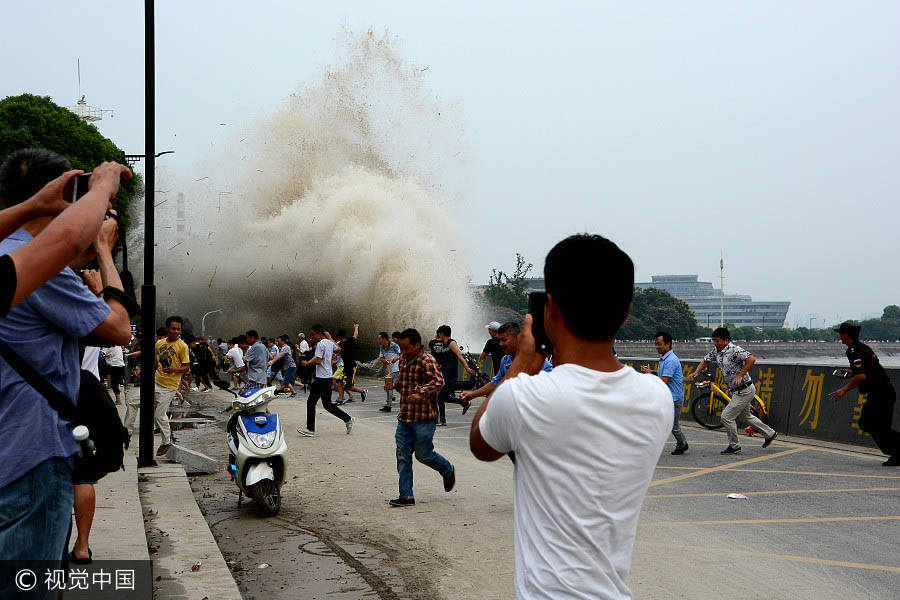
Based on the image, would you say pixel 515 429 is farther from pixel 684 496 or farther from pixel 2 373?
pixel 684 496

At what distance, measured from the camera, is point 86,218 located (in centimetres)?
219

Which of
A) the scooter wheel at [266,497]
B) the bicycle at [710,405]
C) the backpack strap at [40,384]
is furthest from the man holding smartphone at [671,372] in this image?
the backpack strap at [40,384]

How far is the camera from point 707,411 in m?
15.2

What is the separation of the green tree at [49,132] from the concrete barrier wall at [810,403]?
97.5 ft

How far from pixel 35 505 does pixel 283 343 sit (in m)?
22.6

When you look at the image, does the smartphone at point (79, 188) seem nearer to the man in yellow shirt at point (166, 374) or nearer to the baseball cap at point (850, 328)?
the man in yellow shirt at point (166, 374)

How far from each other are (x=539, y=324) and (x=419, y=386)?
20.2ft

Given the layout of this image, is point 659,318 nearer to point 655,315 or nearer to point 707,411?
point 655,315

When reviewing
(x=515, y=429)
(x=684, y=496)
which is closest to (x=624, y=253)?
(x=515, y=429)

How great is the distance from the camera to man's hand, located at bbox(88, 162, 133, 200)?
2.34 meters

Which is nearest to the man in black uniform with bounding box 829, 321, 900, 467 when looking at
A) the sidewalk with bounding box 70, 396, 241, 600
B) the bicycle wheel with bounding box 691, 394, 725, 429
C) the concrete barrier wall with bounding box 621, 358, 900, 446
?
the concrete barrier wall with bounding box 621, 358, 900, 446

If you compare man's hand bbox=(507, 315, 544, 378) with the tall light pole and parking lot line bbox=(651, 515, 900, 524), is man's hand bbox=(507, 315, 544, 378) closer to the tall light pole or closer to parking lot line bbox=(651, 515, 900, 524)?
parking lot line bbox=(651, 515, 900, 524)

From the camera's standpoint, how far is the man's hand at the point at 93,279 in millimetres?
2990

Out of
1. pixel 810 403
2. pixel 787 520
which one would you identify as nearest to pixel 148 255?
pixel 787 520
